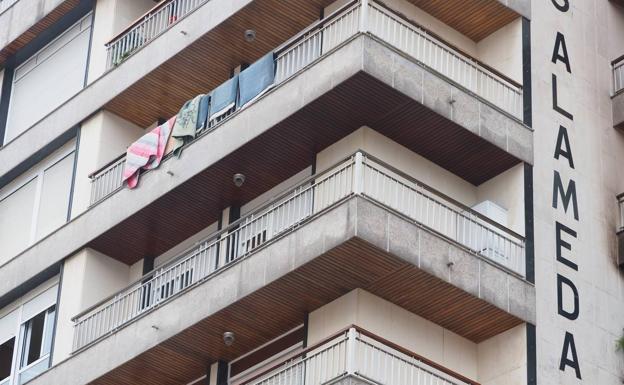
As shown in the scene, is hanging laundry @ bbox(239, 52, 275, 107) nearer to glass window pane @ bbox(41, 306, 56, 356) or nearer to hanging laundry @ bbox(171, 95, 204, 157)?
hanging laundry @ bbox(171, 95, 204, 157)

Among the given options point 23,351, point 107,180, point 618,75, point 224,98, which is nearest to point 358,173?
point 224,98

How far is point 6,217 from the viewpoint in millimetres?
48281

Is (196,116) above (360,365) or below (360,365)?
A: above

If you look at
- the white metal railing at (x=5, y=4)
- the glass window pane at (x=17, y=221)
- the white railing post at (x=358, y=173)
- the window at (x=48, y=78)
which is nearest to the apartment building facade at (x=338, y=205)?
the white railing post at (x=358, y=173)

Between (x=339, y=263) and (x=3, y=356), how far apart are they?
12.2 metres

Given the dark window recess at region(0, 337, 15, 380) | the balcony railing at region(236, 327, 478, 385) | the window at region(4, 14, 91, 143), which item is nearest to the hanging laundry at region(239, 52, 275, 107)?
the balcony railing at region(236, 327, 478, 385)

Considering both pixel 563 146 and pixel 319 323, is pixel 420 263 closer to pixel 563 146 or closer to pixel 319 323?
pixel 319 323

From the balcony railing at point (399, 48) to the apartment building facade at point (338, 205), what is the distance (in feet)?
0.19

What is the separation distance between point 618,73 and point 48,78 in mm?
15455

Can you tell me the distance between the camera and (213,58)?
44.1 m

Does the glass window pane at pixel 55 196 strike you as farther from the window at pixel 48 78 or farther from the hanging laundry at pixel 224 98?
the hanging laundry at pixel 224 98

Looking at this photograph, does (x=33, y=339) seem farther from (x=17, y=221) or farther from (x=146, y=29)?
(x=146, y=29)

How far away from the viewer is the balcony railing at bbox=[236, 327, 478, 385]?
35.8 m

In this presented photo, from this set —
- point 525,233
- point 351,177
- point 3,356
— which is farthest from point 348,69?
point 3,356
